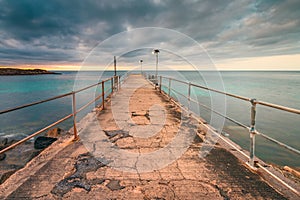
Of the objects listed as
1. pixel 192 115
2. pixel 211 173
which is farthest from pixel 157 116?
pixel 211 173

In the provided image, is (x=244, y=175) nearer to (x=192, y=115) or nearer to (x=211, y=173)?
(x=211, y=173)

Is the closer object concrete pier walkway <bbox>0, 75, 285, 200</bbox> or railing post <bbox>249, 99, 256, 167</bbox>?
concrete pier walkway <bbox>0, 75, 285, 200</bbox>

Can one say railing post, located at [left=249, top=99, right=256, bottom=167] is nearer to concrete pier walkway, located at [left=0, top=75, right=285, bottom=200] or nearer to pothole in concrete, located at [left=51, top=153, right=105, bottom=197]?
concrete pier walkway, located at [left=0, top=75, right=285, bottom=200]

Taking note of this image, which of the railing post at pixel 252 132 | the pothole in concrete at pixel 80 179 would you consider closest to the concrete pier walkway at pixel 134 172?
the pothole in concrete at pixel 80 179

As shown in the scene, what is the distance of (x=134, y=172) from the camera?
8.70 feet

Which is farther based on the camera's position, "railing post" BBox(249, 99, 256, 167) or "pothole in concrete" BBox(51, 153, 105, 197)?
"railing post" BBox(249, 99, 256, 167)

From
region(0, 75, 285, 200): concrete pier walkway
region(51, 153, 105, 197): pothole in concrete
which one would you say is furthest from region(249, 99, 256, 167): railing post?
region(51, 153, 105, 197): pothole in concrete

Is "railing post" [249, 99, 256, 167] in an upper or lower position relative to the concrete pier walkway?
upper

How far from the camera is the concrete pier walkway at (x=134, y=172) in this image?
2.17 m

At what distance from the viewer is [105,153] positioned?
3.26m

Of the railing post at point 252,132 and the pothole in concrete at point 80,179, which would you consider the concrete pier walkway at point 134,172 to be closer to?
the pothole in concrete at point 80,179

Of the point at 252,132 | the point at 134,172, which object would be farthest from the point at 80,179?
the point at 252,132

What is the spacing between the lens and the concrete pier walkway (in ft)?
7.13

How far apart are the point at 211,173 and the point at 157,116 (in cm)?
349
